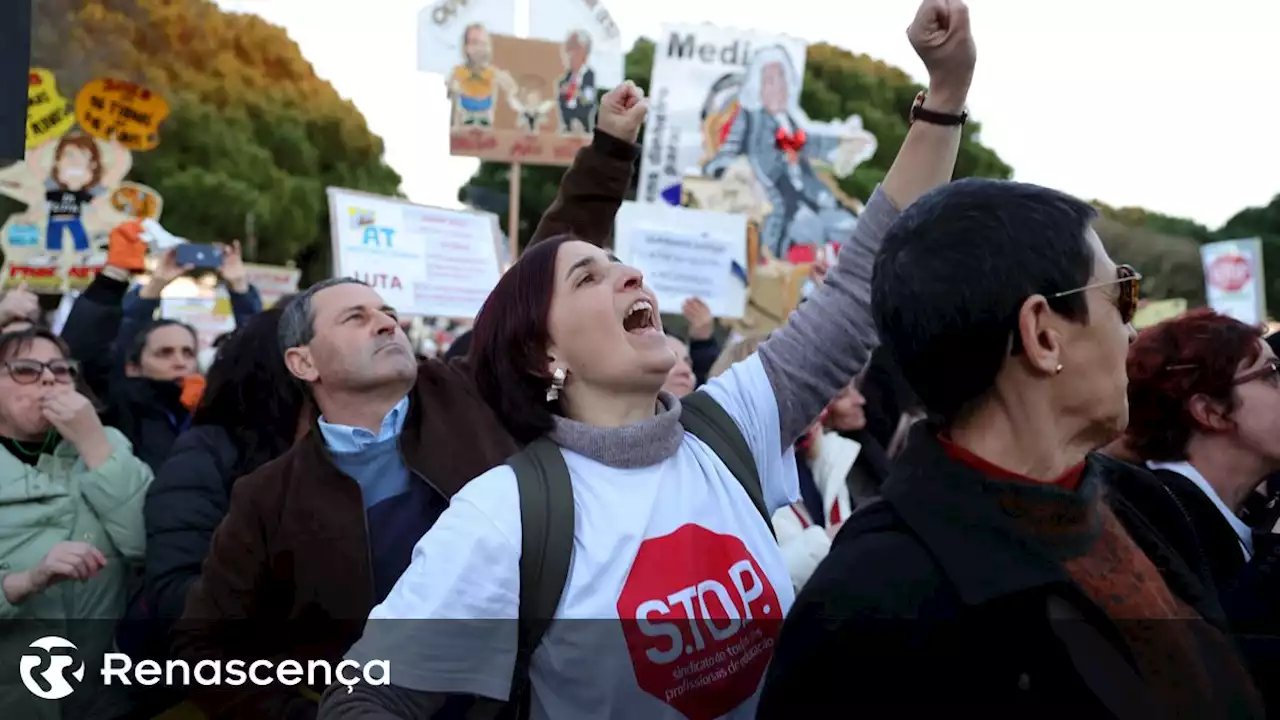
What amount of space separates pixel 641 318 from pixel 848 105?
32.8 metres

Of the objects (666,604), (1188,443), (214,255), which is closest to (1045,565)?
(666,604)

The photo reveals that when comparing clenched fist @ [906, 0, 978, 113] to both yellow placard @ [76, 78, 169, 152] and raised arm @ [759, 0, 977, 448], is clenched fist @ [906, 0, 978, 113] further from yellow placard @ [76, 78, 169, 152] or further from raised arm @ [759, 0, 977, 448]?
yellow placard @ [76, 78, 169, 152]

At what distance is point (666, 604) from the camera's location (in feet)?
5.62

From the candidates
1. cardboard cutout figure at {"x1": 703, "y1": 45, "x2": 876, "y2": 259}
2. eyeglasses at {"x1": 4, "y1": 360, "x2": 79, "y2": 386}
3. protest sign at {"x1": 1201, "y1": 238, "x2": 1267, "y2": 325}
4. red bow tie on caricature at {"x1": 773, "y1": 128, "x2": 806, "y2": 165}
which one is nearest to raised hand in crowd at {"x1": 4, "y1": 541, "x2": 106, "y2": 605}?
eyeglasses at {"x1": 4, "y1": 360, "x2": 79, "y2": 386}

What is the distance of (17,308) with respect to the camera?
489 cm

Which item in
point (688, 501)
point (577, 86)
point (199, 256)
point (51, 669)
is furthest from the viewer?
point (577, 86)

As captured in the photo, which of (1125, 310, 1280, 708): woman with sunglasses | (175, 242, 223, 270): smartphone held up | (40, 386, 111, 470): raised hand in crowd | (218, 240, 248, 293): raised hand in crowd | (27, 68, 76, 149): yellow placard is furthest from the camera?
(27, 68, 76, 149): yellow placard

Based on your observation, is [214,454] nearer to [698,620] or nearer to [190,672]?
[190,672]

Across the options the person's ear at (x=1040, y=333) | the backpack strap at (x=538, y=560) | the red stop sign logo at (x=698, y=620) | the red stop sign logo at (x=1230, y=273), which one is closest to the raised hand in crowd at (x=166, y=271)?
the backpack strap at (x=538, y=560)

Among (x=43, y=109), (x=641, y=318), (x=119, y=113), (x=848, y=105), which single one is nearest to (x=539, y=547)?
(x=641, y=318)

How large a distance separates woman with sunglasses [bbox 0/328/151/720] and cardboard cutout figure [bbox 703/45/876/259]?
8810mm

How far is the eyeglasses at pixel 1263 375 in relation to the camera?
8.28 ft

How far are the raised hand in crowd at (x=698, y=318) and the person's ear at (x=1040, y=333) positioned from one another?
17.8ft

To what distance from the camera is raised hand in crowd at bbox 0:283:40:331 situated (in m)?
4.75
